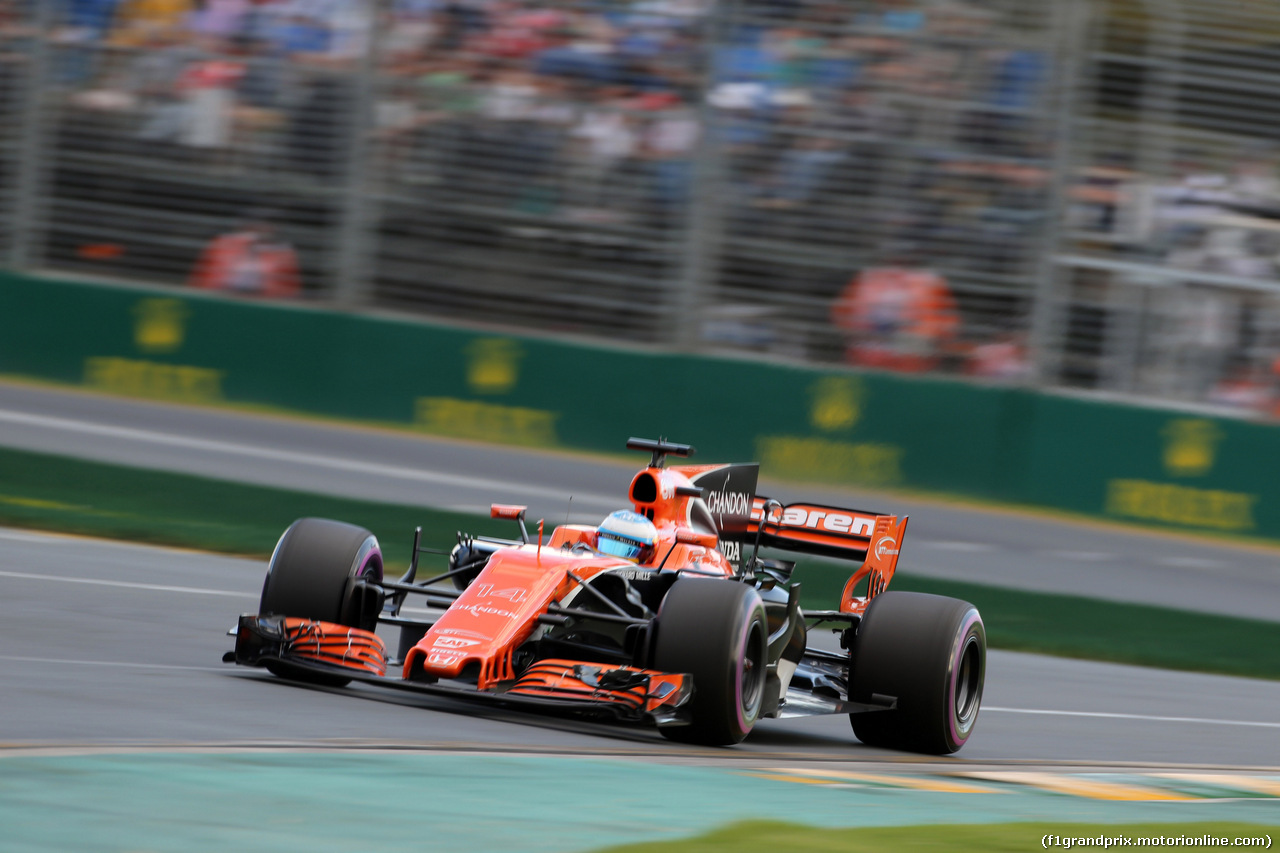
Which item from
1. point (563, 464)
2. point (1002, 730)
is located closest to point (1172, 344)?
point (563, 464)

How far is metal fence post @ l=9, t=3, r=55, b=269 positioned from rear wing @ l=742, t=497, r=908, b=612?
13067 mm

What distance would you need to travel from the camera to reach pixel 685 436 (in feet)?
57.9

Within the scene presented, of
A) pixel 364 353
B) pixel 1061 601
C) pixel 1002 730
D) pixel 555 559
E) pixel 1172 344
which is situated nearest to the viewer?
pixel 555 559

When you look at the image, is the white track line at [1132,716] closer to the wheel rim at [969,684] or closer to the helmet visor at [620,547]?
the wheel rim at [969,684]

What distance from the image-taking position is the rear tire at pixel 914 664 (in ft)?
23.8

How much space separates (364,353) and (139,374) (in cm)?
248

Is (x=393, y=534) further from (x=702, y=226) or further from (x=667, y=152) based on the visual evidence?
(x=667, y=152)

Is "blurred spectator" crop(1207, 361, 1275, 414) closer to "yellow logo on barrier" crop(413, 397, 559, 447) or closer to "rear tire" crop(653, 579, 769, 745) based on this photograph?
"yellow logo on barrier" crop(413, 397, 559, 447)

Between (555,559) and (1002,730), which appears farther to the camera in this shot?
(1002,730)

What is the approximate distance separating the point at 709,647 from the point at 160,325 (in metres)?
13.6

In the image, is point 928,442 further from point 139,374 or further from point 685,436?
point 139,374

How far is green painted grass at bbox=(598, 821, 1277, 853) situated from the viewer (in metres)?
4.39

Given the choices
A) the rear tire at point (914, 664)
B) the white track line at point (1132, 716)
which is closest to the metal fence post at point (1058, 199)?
the white track line at point (1132, 716)

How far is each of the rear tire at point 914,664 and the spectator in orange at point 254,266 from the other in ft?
40.7
